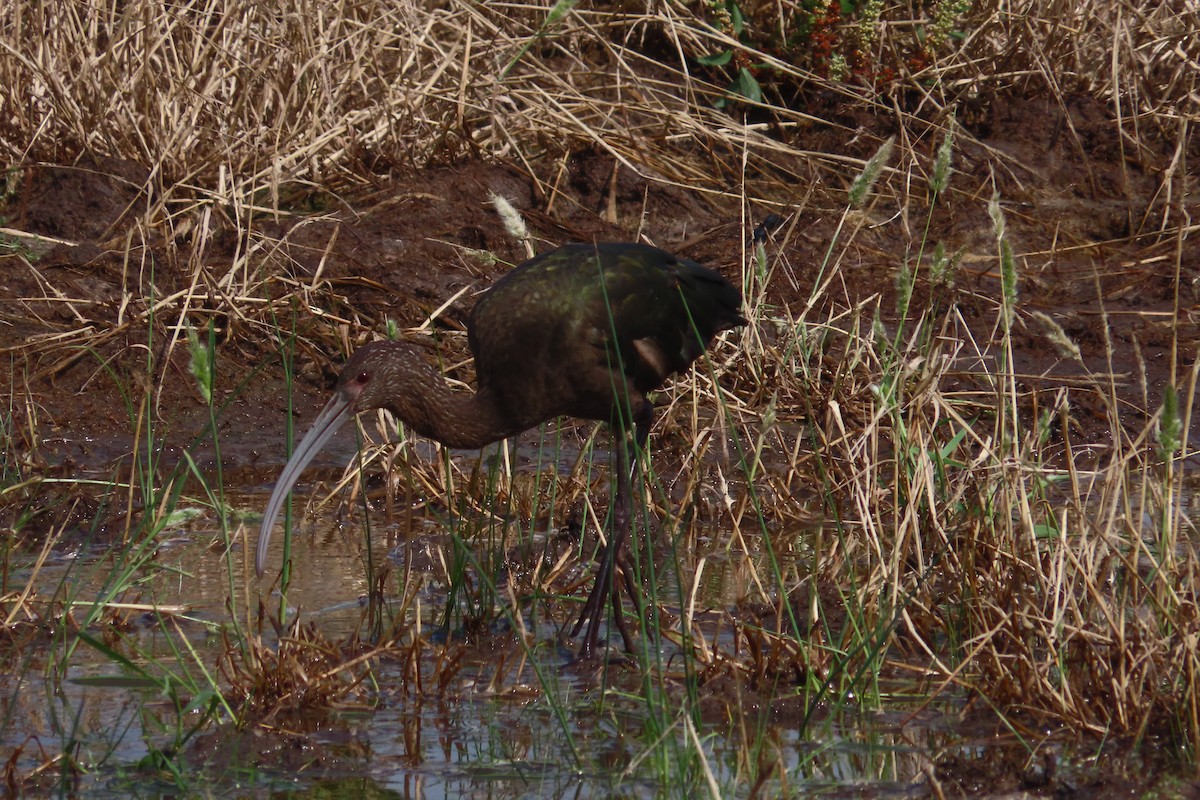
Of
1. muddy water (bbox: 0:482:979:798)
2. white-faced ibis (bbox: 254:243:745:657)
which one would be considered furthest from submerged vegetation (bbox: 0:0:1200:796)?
white-faced ibis (bbox: 254:243:745:657)

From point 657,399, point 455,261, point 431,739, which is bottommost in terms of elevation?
point 657,399

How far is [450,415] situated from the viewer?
4816mm

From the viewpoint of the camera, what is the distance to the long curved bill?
4.29m

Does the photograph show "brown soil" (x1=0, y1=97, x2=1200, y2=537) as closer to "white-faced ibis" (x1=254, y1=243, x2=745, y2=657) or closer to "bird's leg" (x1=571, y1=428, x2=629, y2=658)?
"white-faced ibis" (x1=254, y1=243, x2=745, y2=657)

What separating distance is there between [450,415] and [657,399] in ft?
6.71

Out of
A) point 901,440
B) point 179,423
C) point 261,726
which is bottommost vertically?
point 179,423

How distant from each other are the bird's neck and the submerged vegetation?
8.1 inches

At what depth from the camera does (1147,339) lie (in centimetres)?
741

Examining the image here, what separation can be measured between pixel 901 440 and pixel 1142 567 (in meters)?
1.22

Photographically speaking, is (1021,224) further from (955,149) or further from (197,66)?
(197,66)

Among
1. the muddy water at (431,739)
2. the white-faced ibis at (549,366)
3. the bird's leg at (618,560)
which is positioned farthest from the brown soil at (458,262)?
the muddy water at (431,739)

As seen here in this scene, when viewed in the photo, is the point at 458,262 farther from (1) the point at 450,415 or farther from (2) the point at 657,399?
(1) the point at 450,415

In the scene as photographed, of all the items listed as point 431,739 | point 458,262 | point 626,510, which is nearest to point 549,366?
point 626,510

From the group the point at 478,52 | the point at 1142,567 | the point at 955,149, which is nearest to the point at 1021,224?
the point at 955,149
